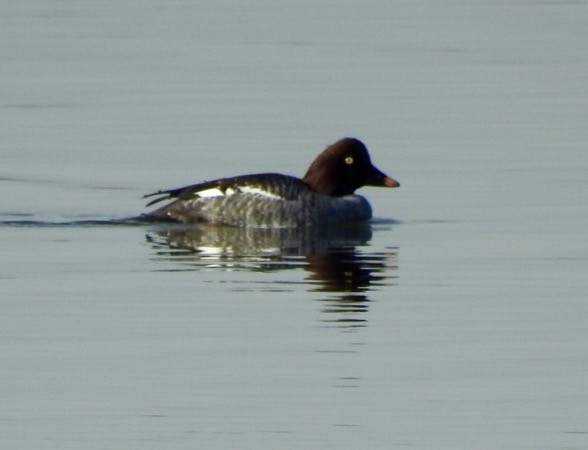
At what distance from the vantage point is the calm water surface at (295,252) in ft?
37.0

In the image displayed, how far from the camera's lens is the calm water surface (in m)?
11.3

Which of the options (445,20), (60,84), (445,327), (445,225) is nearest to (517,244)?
(445,225)

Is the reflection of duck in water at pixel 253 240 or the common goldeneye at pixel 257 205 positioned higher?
the common goldeneye at pixel 257 205

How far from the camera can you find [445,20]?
37375 millimetres

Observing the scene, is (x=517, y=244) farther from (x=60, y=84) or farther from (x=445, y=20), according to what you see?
(x=445, y=20)

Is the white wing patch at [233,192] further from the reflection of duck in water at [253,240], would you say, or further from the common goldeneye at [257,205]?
the reflection of duck in water at [253,240]

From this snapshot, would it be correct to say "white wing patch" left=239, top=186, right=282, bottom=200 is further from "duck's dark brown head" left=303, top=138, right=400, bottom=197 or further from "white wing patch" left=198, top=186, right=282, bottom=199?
"duck's dark brown head" left=303, top=138, right=400, bottom=197

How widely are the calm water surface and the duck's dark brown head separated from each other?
44 centimetres

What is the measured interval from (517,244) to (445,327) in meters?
3.89

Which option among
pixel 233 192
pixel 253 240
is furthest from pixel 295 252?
pixel 233 192

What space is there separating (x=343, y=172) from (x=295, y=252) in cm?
285

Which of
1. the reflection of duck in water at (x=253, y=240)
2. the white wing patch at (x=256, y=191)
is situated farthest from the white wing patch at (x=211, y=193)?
the reflection of duck in water at (x=253, y=240)

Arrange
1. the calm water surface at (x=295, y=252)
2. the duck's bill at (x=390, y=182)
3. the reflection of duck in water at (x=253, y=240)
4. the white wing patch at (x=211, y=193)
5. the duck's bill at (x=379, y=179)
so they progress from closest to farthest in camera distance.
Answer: the calm water surface at (x=295, y=252) < the reflection of duck in water at (x=253, y=240) < the white wing patch at (x=211, y=193) < the duck's bill at (x=390, y=182) < the duck's bill at (x=379, y=179)

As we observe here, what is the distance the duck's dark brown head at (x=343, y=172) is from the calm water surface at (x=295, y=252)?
17.5 inches
